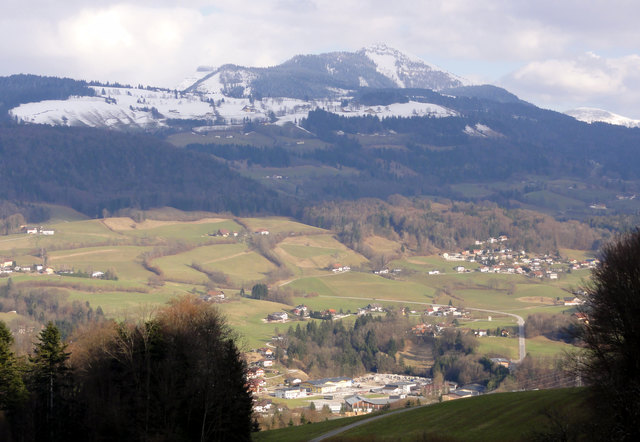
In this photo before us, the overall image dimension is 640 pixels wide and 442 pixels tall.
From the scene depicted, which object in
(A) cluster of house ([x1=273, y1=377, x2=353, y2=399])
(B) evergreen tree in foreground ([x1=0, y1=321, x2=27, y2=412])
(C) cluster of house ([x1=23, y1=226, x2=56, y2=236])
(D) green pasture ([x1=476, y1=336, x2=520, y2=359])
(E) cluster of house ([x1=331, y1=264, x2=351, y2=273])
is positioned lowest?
(A) cluster of house ([x1=273, y1=377, x2=353, y2=399])

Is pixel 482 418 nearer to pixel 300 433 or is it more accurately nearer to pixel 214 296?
pixel 300 433

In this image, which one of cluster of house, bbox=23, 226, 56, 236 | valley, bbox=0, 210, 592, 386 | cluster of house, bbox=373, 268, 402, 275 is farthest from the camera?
cluster of house, bbox=23, 226, 56, 236

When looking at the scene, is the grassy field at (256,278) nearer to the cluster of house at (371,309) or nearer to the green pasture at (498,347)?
the green pasture at (498,347)

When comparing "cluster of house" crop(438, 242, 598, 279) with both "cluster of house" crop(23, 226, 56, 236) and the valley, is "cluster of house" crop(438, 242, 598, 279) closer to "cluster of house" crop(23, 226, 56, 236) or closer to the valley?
the valley

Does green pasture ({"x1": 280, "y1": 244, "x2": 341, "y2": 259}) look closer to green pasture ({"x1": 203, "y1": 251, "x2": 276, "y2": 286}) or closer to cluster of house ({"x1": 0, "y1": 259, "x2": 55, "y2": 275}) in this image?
green pasture ({"x1": 203, "y1": 251, "x2": 276, "y2": 286})

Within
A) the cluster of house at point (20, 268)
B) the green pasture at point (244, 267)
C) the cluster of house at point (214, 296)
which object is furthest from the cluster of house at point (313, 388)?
the cluster of house at point (20, 268)

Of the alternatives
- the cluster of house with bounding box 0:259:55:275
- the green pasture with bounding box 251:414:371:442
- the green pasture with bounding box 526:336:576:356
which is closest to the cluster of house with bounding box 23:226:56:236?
the cluster of house with bounding box 0:259:55:275

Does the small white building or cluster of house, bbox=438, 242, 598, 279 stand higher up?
cluster of house, bbox=438, 242, 598, 279

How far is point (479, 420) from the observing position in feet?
131

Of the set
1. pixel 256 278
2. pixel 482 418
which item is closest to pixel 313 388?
pixel 482 418

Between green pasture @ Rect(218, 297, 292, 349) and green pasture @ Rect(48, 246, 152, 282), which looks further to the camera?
green pasture @ Rect(48, 246, 152, 282)

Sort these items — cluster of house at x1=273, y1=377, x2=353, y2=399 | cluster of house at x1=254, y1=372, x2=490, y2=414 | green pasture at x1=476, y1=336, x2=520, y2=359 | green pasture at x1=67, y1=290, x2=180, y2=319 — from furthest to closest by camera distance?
green pasture at x1=67, y1=290, x2=180, y2=319 < green pasture at x1=476, y1=336, x2=520, y2=359 < cluster of house at x1=273, y1=377, x2=353, y2=399 < cluster of house at x1=254, y1=372, x2=490, y2=414

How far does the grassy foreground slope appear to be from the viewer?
117 ft

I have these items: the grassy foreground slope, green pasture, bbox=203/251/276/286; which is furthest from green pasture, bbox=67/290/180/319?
the grassy foreground slope
